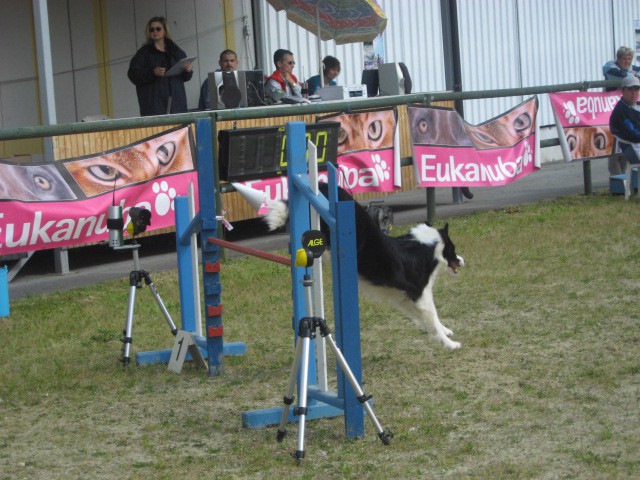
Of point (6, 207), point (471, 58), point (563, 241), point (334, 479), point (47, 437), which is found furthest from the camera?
point (471, 58)

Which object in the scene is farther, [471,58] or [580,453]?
[471,58]

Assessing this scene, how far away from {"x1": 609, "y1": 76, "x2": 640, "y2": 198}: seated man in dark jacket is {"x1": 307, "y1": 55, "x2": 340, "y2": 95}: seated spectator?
153 inches

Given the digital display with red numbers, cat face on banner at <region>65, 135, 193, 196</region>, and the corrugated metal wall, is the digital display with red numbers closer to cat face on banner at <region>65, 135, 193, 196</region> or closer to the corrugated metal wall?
cat face on banner at <region>65, 135, 193, 196</region>

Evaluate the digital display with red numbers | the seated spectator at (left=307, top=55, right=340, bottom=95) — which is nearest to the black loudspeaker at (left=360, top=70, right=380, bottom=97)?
the seated spectator at (left=307, top=55, right=340, bottom=95)

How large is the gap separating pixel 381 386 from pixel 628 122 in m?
8.64

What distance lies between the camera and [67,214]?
32.4ft

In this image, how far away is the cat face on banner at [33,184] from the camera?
375 inches

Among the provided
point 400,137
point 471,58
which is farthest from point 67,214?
point 471,58

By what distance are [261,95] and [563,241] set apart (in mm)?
4179

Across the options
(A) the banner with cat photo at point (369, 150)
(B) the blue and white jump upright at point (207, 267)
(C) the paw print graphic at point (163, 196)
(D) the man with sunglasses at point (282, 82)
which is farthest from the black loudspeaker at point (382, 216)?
(B) the blue and white jump upright at point (207, 267)

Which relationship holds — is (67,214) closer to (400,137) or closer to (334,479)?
(400,137)

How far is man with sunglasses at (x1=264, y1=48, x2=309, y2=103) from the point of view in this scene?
44.5ft

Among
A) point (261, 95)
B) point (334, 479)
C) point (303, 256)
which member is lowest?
point (334, 479)

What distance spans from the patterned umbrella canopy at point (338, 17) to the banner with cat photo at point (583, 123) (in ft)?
9.31
